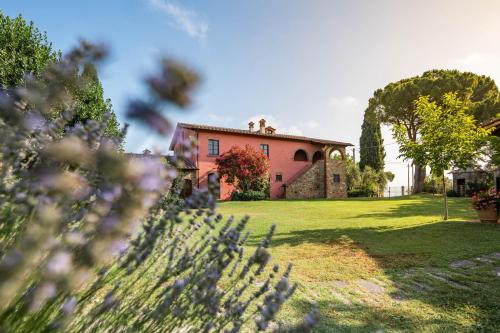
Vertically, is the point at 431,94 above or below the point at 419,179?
above

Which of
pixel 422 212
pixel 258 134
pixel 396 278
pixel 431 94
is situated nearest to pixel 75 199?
pixel 396 278

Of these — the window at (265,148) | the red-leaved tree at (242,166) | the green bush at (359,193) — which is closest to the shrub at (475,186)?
the green bush at (359,193)

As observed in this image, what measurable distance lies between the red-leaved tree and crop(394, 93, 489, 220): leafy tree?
1127cm

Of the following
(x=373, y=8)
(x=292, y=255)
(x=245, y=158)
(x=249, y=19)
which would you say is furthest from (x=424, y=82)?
(x=292, y=255)

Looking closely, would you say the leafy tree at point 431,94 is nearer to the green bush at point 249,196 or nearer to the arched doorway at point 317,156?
the arched doorway at point 317,156

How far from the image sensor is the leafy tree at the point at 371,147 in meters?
31.9

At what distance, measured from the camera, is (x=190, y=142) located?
3.26 ft

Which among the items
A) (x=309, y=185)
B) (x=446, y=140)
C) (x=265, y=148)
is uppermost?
(x=265, y=148)

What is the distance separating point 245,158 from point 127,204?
19162mm

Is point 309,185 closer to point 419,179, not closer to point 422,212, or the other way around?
point 419,179

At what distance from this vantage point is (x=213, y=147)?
73.6 ft

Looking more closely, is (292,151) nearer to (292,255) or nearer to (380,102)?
(380,102)

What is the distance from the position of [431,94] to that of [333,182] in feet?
37.1

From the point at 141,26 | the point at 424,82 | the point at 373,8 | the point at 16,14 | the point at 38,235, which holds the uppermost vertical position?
the point at 424,82
